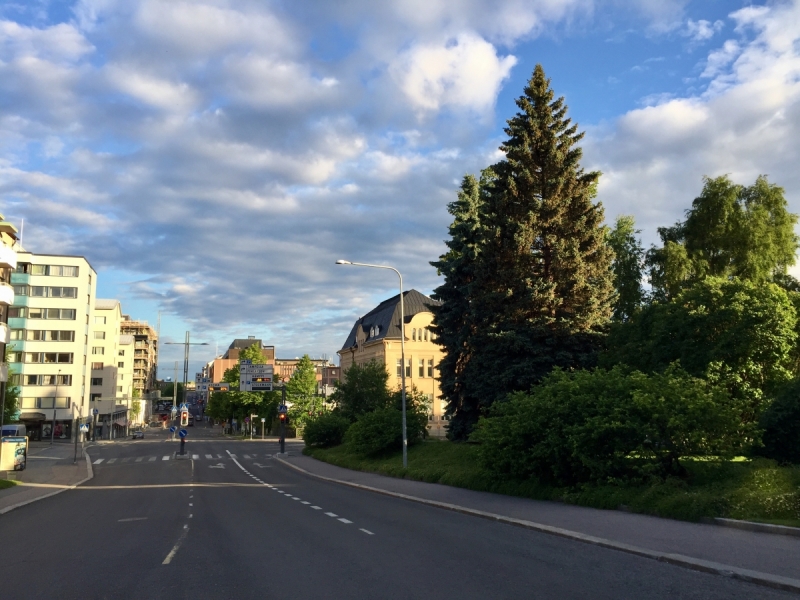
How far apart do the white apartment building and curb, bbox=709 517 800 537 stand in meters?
81.2

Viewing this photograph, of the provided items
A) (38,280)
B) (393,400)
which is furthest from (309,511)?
(38,280)

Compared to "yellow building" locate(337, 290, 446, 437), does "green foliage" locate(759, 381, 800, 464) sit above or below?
below

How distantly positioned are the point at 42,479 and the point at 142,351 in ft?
458

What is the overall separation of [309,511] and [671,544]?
9.61 m

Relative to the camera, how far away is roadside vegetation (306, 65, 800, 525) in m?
16.8

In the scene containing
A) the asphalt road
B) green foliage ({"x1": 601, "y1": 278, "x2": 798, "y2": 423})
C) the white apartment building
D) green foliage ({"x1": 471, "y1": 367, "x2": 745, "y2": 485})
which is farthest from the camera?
the white apartment building

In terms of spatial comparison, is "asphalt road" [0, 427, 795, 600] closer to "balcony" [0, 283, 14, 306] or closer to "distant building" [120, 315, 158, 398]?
"balcony" [0, 283, 14, 306]

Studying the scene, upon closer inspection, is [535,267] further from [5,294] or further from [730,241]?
[5,294]

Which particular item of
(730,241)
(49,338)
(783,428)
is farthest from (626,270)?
(49,338)

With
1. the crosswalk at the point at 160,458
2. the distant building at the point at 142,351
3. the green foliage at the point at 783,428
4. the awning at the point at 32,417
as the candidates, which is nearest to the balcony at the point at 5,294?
the crosswalk at the point at 160,458

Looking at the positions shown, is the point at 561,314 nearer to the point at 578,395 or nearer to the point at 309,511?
the point at 578,395

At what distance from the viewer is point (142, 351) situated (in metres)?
166

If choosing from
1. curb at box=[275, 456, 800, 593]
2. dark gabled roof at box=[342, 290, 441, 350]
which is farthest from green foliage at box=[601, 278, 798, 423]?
dark gabled roof at box=[342, 290, 441, 350]

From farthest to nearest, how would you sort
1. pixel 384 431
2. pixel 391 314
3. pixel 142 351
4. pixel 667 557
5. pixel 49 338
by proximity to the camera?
pixel 142 351, pixel 391 314, pixel 49 338, pixel 384 431, pixel 667 557
